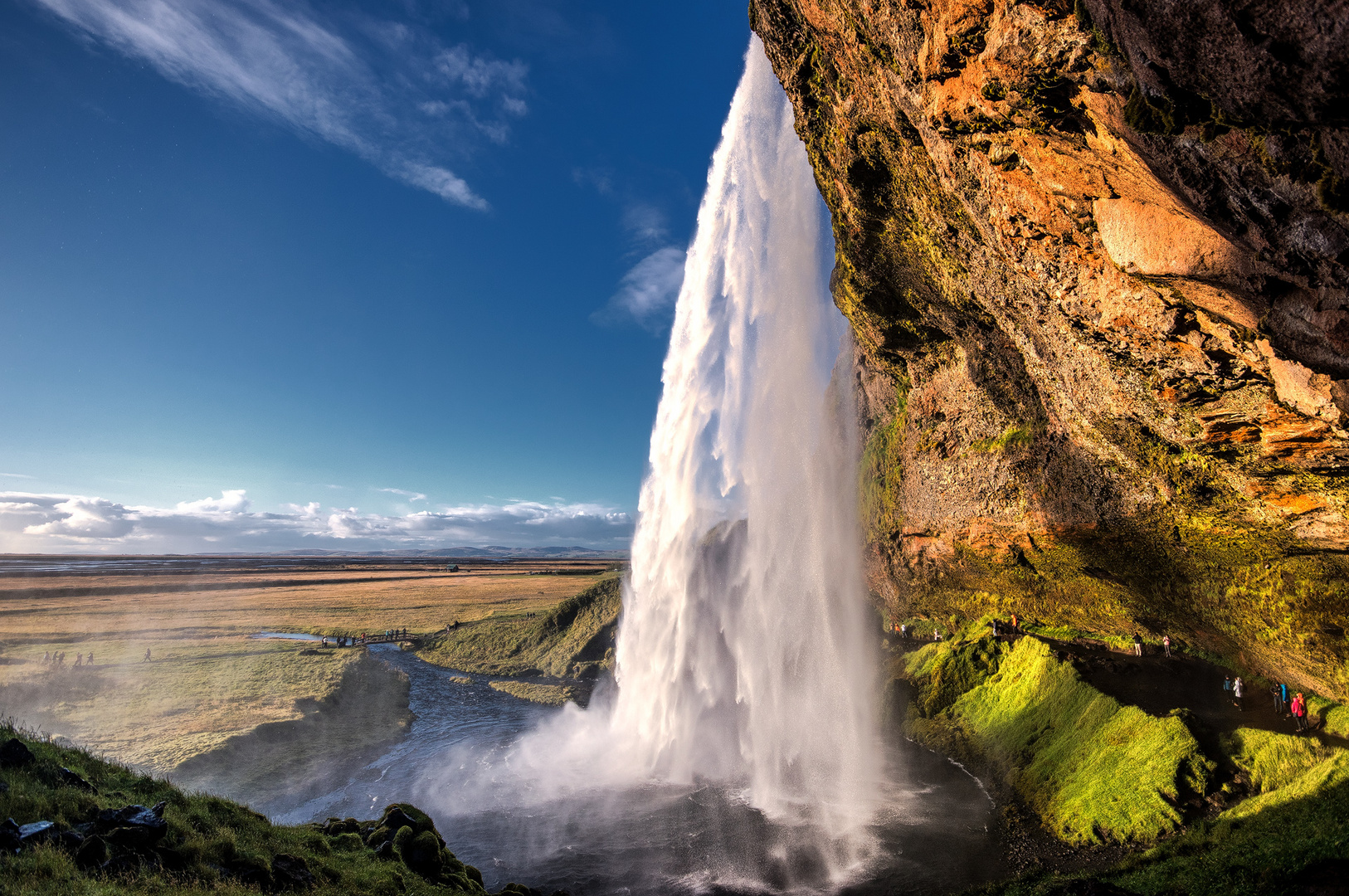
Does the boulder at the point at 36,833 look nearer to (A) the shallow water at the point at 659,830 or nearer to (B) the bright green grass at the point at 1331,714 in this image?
(A) the shallow water at the point at 659,830

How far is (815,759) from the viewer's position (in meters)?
19.6

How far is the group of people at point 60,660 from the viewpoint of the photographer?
31.4 metres

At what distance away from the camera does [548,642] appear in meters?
38.4

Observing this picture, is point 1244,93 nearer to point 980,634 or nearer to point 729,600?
point 729,600

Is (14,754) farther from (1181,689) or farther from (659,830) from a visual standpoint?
(1181,689)

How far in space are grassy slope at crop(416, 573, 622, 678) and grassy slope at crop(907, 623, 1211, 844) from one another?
19.3 metres

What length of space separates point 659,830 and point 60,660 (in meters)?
38.5

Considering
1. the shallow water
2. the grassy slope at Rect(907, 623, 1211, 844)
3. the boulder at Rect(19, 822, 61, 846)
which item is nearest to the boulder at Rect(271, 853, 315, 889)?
the boulder at Rect(19, 822, 61, 846)

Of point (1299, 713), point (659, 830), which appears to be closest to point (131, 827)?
point (659, 830)

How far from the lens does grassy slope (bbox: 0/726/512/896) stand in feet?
23.5

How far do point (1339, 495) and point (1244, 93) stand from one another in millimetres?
9154

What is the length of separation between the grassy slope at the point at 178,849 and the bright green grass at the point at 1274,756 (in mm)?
17969

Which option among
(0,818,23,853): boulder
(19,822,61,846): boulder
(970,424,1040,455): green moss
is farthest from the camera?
(970,424,1040,455): green moss

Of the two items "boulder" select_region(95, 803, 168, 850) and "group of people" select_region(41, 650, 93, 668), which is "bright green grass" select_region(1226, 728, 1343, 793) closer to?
"boulder" select_region(95, 803, 168, 850)
